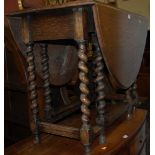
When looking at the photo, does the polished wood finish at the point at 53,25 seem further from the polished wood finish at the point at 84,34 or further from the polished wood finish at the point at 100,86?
the polished wood finish at the point at 100,86

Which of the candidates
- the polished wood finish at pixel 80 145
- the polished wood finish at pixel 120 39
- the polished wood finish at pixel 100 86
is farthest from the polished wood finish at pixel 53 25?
the polished wood finish at pixel 80 145

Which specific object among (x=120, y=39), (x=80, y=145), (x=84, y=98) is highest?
(x=120, y=39)

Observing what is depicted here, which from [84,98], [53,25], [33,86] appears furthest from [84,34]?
[33,86]

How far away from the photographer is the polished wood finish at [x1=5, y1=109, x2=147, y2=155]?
4.18 feet

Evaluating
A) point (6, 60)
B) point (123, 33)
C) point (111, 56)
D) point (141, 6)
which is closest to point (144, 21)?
point (123, 33)

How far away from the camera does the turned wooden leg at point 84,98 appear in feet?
3.67

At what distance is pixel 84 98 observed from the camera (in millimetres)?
1151

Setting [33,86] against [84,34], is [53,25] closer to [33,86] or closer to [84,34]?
[84,34]

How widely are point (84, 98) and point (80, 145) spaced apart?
338 mm

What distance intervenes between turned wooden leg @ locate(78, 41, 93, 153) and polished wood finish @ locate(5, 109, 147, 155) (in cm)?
10

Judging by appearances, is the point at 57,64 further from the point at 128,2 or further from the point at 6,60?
the point at 128,2

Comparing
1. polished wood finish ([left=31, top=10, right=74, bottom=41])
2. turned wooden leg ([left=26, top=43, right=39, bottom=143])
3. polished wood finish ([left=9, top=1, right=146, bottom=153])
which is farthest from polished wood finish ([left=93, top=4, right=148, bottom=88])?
turned wooden leg ([left=26, top=43, right=39, bottom=143])

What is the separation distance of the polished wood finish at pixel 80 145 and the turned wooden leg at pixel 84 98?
10 centimetres

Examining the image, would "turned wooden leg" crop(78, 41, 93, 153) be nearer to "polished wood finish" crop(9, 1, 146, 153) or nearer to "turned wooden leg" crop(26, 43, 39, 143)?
"polished wood finish" crop(9, 1, 146, 153)
